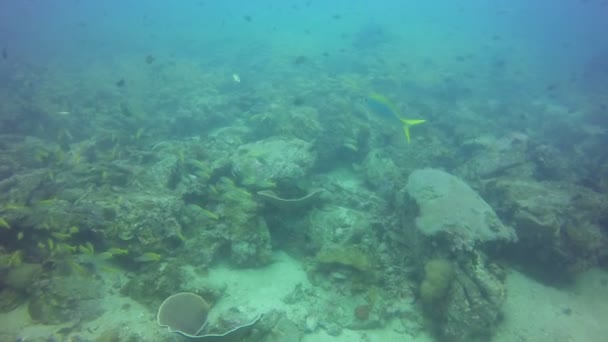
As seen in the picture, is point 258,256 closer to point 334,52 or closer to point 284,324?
point 284,324

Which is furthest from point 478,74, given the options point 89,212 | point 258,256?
point 89,212

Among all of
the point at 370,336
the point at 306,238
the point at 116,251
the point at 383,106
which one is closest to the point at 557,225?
the point at 383,106

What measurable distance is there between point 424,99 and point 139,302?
59.0ft

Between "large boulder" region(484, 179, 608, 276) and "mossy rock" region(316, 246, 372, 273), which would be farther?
"large boulder" region(484, 179, 608, 276)

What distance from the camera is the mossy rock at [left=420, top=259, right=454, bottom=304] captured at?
15.8 feet

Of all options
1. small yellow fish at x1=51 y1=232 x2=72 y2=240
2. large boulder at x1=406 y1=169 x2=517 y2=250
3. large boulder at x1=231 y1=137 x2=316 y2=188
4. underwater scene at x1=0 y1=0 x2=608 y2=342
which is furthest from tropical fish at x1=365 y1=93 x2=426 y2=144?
small yellow fish at x1=51 y1=232 x2=72 y2=240

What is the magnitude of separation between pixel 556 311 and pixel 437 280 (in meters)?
2.97

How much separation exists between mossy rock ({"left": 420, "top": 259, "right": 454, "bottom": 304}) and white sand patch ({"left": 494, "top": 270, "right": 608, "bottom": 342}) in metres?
1.41

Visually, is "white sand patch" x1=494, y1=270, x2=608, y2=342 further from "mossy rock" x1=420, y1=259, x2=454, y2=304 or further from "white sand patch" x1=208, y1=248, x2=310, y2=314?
"white sand patch" x1=208, y1=248, x2=310, y2=314

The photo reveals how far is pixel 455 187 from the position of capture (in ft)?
19.7

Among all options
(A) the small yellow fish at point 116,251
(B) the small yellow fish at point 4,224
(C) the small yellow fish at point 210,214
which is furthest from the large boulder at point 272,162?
(B) the small yellow fish at point 4,224

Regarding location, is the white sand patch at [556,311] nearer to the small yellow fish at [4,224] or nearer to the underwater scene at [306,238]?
the underwater scene at [306,238]

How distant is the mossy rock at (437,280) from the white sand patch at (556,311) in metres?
1.41

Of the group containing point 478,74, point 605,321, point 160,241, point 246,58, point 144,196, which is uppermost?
point 144,196
